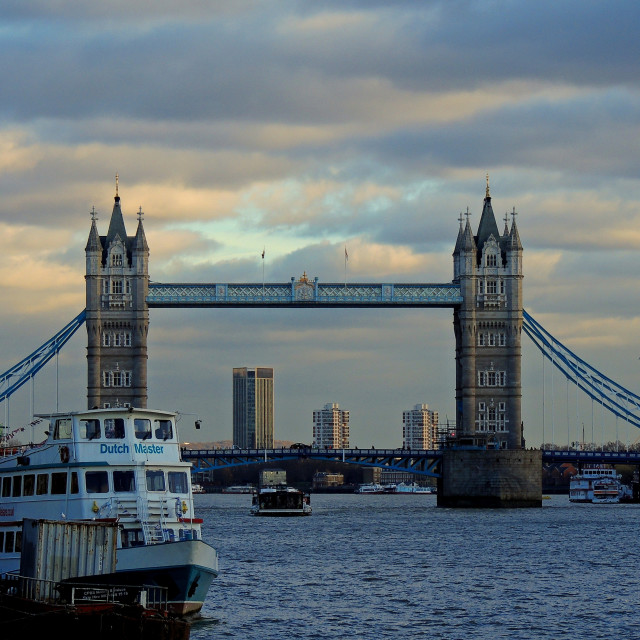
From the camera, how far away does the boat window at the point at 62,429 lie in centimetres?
5194

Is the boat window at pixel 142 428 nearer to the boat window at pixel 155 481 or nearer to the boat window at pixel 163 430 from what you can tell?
the boat window at pixel 163 430

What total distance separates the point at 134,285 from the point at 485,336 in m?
32.6

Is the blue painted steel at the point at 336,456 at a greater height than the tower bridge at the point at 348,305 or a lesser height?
lesser

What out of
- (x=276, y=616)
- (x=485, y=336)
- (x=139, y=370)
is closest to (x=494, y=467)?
(x=485, y=336)

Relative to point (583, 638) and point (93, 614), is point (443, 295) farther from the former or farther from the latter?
point (93, 614)

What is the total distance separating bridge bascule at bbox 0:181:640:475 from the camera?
14525 centimetres

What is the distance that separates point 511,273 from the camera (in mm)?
148125

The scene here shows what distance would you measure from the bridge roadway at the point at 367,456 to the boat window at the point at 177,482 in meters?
90.6

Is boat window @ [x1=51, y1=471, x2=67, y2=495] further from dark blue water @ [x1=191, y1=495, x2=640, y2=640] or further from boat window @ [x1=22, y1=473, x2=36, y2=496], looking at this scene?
dark blue water @ [x1=191, y1=495, x2=640, y2=640]

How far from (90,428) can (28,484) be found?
3.13 m

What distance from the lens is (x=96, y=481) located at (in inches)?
2005

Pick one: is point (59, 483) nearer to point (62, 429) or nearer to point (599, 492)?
point (62, 429)

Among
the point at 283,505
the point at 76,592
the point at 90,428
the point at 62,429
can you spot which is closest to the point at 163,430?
the point at 90,428

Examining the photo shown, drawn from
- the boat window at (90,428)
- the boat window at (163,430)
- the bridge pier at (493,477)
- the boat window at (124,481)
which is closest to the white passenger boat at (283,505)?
the bridge pier at (493,477)
